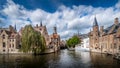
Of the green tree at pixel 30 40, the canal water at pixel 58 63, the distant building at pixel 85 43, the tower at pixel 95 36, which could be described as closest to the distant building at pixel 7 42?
Result: the green tree at pixel 30 40

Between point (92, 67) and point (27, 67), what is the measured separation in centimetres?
1000

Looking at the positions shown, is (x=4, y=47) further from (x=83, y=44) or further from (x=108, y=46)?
(x=83, y=44)

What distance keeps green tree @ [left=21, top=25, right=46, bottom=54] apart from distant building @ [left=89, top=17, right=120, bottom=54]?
73.7 feet

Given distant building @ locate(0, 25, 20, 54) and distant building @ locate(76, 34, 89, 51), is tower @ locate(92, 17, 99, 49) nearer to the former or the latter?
distant building @ locate(76, 34, 89, 51)

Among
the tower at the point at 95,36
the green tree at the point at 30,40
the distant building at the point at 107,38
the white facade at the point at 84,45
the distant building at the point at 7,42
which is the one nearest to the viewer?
the distant building at the point at 107,38

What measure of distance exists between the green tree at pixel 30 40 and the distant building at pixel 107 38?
2245cm

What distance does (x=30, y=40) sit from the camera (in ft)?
156

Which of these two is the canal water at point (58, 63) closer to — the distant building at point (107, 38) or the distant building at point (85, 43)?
the distant building at point (107, 38)

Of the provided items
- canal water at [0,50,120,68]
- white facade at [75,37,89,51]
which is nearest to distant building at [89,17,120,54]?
canal water at [0,50,120,68]

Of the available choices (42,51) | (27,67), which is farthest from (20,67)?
(42,51)

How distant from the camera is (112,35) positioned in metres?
50.0

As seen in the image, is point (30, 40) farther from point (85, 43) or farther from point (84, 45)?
point (84, 45)

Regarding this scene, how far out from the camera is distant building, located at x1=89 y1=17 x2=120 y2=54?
46.1m

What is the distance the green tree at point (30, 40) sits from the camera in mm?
47344
